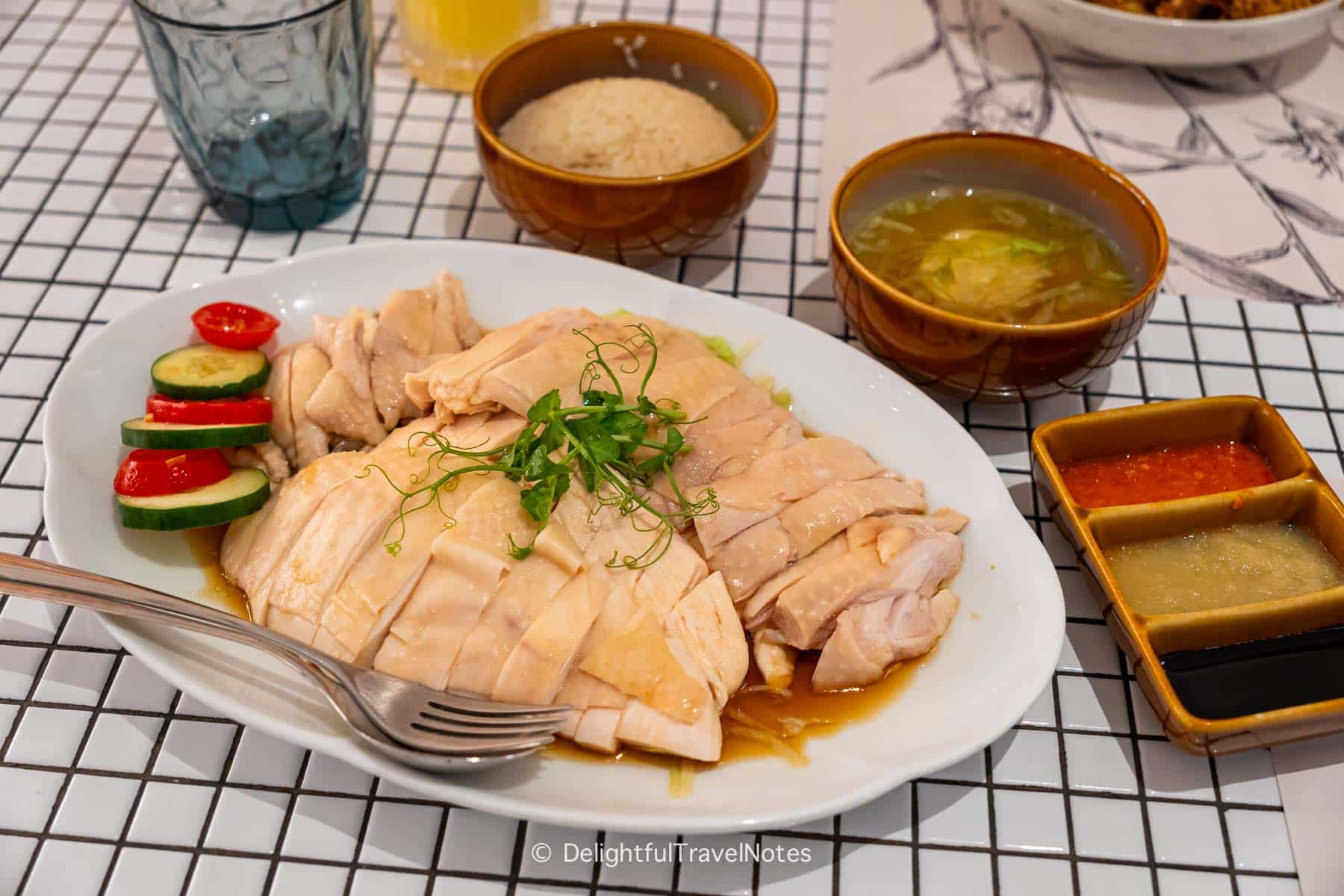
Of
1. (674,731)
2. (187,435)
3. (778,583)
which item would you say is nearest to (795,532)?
(778,583)

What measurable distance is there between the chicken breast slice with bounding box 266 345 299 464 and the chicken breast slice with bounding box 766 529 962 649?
1.35 m

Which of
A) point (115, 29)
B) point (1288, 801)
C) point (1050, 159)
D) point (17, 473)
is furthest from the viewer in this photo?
point (115, 29)

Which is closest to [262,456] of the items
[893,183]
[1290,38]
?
[893,183]

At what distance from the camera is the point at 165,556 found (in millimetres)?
2654

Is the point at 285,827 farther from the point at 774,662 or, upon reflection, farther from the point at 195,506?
the point at 774,662

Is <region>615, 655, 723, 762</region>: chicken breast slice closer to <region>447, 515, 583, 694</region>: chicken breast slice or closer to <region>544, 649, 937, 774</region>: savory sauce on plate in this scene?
<region>544, 649, 937, 774</region>: savory sauce on plate

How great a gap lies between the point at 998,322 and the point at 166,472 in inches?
85.8

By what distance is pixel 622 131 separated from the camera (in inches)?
139

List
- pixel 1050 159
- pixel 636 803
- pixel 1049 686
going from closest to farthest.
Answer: pixel 636 803
pixel 1049 686
pixel 1050 159

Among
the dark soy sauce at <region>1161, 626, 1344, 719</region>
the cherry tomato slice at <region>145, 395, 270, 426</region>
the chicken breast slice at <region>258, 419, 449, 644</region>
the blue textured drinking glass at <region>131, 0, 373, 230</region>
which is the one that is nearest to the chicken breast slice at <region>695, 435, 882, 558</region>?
the chicken breast slice at <region>258, 419, 449, 644</region>

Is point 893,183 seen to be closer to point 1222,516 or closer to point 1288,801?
point 1222,516

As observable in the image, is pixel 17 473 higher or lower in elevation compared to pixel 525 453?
lower

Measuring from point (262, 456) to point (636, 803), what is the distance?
54.0 inches

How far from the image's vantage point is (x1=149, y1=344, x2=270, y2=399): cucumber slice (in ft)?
9.12
